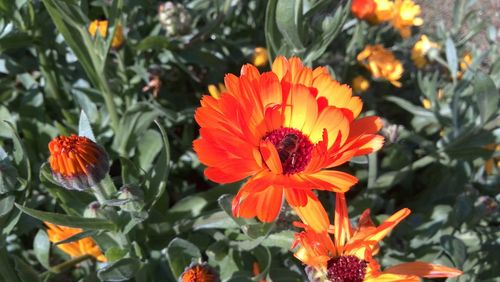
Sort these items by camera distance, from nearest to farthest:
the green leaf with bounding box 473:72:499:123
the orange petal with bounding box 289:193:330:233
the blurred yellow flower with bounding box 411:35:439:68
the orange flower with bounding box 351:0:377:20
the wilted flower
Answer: the orange petal with bounding box 289:193:330:233 → the green leaf with bounding box 473:72:499:123 → the wilted flower → the orange flower with bounding box 351:0:377:20 → the blurred yellow flower with bounding box 411:35:439:68

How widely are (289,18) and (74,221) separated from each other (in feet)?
2.74

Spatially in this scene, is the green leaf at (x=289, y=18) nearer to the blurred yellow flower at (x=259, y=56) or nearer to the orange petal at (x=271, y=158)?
the orange petal at (x=271, y=158)

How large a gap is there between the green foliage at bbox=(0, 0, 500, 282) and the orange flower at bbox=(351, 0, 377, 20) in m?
0.05

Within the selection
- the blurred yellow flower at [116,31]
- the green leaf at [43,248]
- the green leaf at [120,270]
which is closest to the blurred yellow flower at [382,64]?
the blurred yellow flower at [116,31]

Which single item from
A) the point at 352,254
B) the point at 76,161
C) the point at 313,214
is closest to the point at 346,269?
the point at 352,254

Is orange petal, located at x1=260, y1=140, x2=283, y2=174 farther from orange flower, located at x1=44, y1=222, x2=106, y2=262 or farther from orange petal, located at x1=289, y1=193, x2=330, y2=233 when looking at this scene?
orange flower, located at x1=44, y1=222, x2=106, y2=262

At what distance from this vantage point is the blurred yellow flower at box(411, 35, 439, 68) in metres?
2.63

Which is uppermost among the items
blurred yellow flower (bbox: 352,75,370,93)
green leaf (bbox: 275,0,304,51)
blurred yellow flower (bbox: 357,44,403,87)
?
green leaf (bbox: 275,0,304,51)

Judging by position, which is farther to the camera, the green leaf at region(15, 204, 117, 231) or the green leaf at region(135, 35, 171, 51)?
the green leaf at region(135, 35, 171, 51)

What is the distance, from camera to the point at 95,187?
1381 millimetres

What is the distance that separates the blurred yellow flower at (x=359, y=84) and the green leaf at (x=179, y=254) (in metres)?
1.26

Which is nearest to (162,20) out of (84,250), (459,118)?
(84,250)

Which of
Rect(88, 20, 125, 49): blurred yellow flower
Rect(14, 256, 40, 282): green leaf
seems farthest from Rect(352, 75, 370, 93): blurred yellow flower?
Rect(14, 256, 40, 282): green leaf

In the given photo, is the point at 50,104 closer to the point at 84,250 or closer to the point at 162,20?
the point at 162,20
